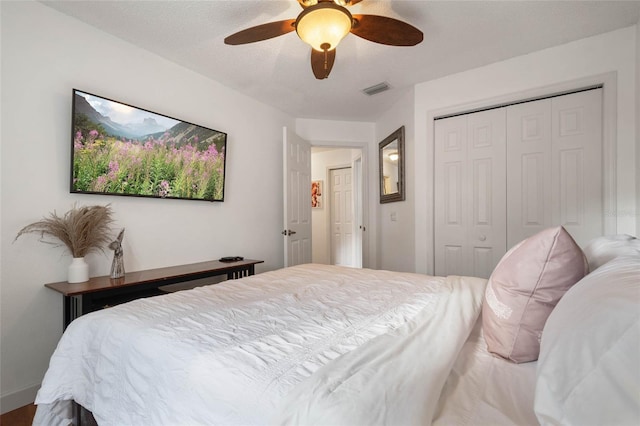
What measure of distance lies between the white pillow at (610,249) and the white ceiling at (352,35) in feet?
5.48

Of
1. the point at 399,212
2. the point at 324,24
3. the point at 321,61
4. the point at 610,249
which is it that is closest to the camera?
the point at 610,249

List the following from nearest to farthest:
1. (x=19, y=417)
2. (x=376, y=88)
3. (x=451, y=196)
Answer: (x=19, y=417) → (x=451, y=196) → (x=376, y=88)

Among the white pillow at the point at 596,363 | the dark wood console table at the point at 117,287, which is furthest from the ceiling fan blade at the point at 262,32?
the white pillow at the point at 596,363

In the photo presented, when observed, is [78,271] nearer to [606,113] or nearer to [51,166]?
[51,166]

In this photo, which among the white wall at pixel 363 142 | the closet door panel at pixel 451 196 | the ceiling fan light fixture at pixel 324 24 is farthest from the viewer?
the white wall at pixel 363 142

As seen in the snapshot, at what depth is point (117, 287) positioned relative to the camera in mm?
1784

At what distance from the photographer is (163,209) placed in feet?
8.01

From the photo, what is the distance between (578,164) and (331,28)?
2.28m

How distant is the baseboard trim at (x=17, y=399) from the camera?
1.65 metres

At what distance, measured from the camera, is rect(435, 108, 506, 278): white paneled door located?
2676mm

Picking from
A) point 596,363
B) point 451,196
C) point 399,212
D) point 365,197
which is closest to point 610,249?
point 596,363

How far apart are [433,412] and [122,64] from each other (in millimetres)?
2847

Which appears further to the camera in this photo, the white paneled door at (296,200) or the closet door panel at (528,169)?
the white paneled door at (296,200)

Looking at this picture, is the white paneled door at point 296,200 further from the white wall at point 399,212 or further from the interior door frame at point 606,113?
the interior door frame at point 606,113
